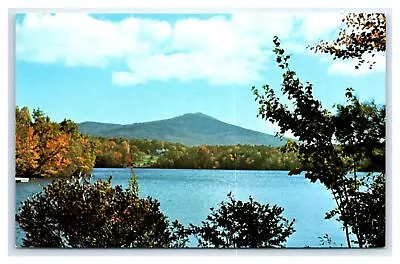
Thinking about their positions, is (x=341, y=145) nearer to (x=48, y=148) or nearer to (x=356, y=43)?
(x=356, y=43)

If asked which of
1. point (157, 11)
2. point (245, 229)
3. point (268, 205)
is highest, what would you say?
point (157, 11)

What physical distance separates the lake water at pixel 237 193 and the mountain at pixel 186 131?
18 cm

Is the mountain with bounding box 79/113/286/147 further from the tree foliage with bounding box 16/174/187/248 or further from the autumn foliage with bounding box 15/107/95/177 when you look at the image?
the tree foliage with bounding box 16/174/187/248

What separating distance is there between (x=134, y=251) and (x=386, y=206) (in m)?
1.38

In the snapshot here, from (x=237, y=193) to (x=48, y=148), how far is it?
106 cm

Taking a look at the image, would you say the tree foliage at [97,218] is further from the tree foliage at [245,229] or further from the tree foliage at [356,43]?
the tree foliage at [356,43]

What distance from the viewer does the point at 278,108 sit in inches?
255

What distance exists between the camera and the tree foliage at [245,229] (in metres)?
6.45

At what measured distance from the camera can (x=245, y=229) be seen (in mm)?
6480

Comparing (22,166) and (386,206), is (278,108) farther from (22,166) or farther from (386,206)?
(22,166)

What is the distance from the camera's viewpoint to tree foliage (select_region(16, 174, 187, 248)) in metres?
6.43

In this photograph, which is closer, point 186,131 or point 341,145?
point 186,131

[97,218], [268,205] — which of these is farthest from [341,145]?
[97,218]

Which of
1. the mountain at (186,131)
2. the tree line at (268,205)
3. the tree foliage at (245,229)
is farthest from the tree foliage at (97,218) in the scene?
the mountain at (186,131)
